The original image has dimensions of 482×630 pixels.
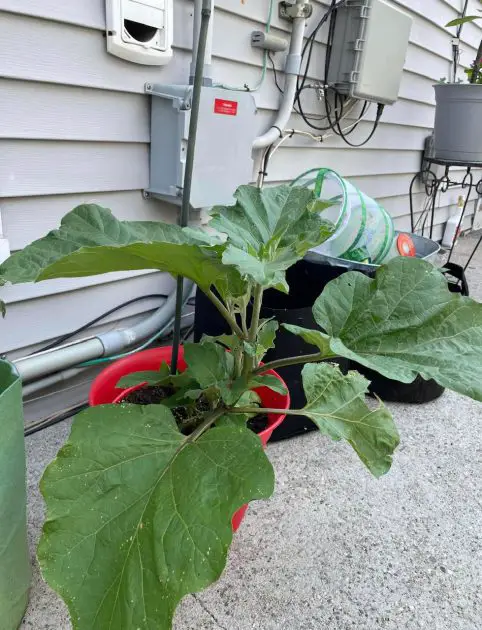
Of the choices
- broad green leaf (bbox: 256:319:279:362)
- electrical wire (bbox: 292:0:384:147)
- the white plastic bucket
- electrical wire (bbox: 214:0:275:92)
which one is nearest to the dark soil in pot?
broad green leaf (bbox: 256:319:279:362)

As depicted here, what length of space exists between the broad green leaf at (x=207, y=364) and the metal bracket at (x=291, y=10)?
65.0 inches

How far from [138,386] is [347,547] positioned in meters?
0.70

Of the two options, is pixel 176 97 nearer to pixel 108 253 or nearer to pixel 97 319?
pixel 97 319

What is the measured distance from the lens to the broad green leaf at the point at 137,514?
0.71 metres

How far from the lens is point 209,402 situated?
114 centimetres

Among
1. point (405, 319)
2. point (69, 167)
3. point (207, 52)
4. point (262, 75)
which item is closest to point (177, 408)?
point (405, 319)

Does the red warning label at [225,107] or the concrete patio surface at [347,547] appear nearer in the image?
the concrete patio surface at [347,547]

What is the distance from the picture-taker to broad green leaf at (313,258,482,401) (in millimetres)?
900

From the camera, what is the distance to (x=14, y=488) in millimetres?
866

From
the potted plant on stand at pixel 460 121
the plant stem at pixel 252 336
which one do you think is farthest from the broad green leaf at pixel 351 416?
the potted plant on stand at pixel 460 121

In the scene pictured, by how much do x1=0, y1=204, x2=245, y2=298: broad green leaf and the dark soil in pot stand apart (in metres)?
0.35

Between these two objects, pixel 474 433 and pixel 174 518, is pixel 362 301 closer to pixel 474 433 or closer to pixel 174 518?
pixel 174 518

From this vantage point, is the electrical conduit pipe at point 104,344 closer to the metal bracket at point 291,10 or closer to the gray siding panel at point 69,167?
the gray siding panel at point 69,167

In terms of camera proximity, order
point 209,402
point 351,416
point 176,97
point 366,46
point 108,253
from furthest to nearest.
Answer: point 366,46 → point 176,97 → point 209,402 → point 351,416 → point 108,253
